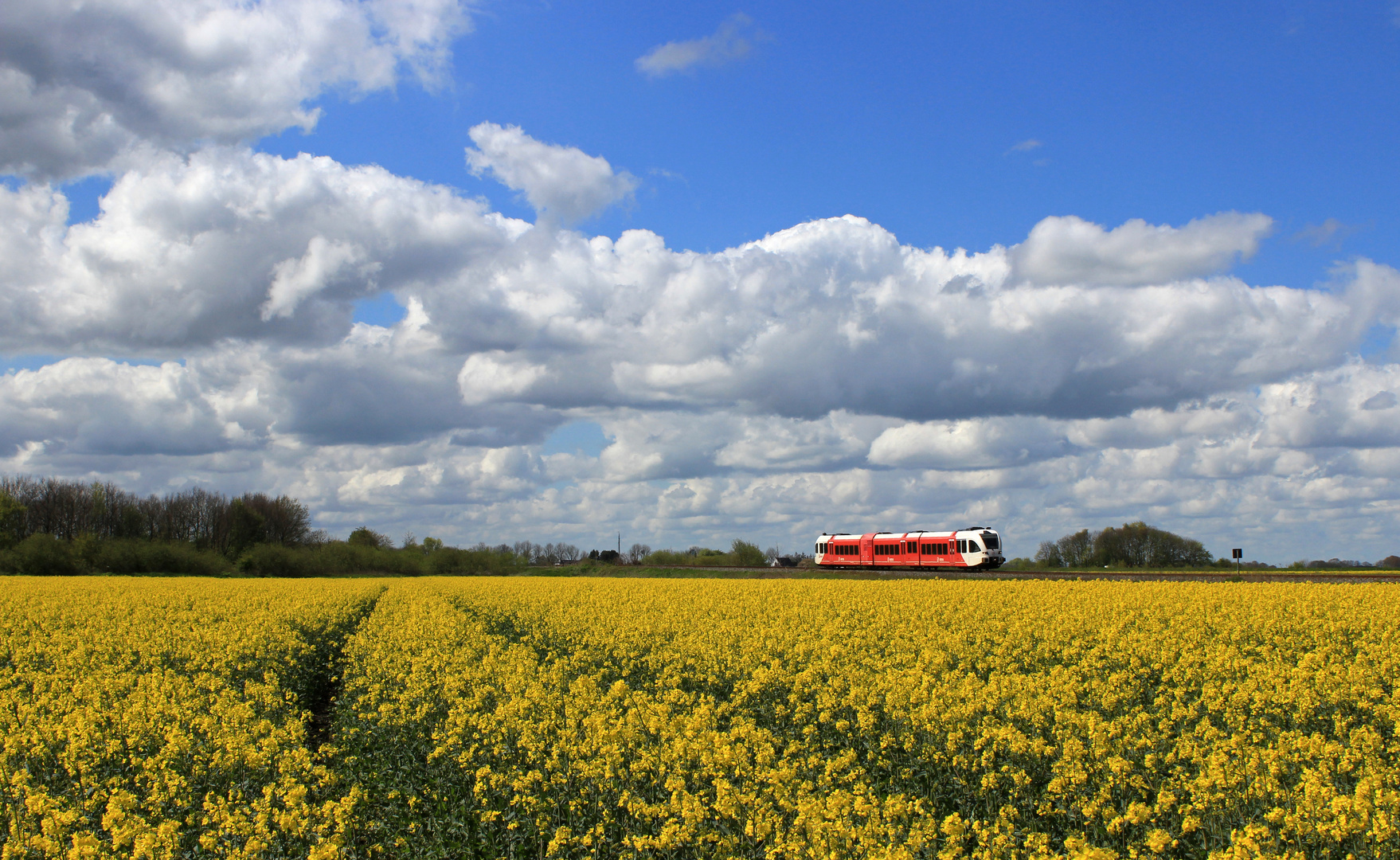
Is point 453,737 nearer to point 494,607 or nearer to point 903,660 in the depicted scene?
point 903,660

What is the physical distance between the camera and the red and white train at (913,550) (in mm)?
54844

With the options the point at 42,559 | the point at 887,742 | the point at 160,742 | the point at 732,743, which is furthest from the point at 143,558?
the point at 887,742

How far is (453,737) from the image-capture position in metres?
10.0

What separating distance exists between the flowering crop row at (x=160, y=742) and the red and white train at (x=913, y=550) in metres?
43.0

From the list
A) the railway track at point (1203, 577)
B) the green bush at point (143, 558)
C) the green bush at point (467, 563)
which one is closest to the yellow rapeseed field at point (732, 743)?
the railway track at point (1203, 577)

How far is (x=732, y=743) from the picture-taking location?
9.16 metres

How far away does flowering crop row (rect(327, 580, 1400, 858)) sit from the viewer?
7.21 metres

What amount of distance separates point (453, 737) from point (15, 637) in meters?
16.7

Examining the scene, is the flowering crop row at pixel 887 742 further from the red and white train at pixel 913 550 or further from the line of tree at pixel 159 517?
the line of tree at pixel 159 517

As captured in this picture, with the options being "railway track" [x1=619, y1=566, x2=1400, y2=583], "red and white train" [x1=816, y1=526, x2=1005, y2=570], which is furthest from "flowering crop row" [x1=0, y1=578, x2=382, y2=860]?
"red and white train" [x1=816, y1=526, x2=1005, y2=570]

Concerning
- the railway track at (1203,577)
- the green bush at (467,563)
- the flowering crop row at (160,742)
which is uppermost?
the flowering crop row at (160,742)

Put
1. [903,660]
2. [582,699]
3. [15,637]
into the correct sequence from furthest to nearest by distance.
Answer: [15,637] < [903,660] < [582,699]

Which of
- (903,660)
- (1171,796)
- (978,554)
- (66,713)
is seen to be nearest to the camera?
(1171,796)

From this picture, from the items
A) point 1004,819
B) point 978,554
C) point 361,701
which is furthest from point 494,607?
point 978,554
